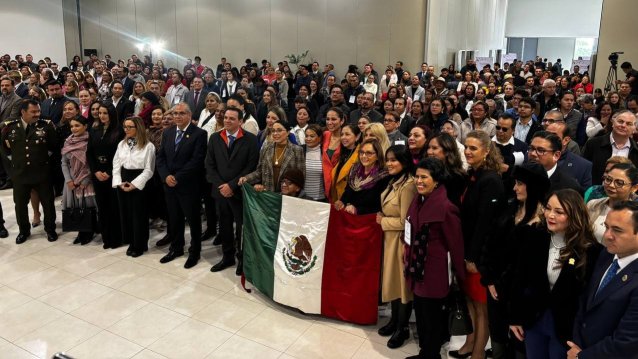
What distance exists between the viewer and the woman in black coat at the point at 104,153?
529 centimetres

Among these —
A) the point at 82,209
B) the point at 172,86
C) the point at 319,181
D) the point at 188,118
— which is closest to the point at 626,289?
the point at 319,181

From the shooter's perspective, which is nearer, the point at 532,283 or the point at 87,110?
the point at 532,283

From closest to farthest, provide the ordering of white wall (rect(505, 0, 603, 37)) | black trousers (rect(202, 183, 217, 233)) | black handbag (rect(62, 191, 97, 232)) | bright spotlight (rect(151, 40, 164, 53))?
black handbag (rect(62, 191, 97, 232))
black trousers (rect(202, 183, 217, 233))
bright spotlight (rect(151, 40, 164, 53))
white wall (rect(505, 0, 603, 37))

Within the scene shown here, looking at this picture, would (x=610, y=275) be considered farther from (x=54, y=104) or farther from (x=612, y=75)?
(x=612, y=75)

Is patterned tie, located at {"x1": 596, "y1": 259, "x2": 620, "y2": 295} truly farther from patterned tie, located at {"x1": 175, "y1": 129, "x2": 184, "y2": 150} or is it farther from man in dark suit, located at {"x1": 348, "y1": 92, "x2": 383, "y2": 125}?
man in dark suit, located at {"x1": 348, "y1": 92, "x2": 383, "y2": 125}

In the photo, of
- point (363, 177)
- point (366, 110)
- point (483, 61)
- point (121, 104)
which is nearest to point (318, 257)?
point (363, 177)

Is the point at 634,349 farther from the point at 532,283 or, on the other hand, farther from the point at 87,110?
the point at 87,110

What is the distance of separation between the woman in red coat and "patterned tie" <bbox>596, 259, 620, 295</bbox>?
1003 mm

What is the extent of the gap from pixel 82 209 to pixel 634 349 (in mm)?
5409

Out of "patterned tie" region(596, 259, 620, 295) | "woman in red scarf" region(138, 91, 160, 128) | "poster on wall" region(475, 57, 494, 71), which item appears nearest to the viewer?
"patterned tie" region(596, 259, 620, 295)

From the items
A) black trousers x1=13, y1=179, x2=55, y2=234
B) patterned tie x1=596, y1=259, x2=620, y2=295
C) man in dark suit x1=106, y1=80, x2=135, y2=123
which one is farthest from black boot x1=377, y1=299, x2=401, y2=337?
man in dark suit x1=106, y1=80, x2=135, y2=123

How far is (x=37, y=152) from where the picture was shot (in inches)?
218

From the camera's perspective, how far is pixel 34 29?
19859 millimetres

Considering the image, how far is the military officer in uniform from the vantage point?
5508mm
